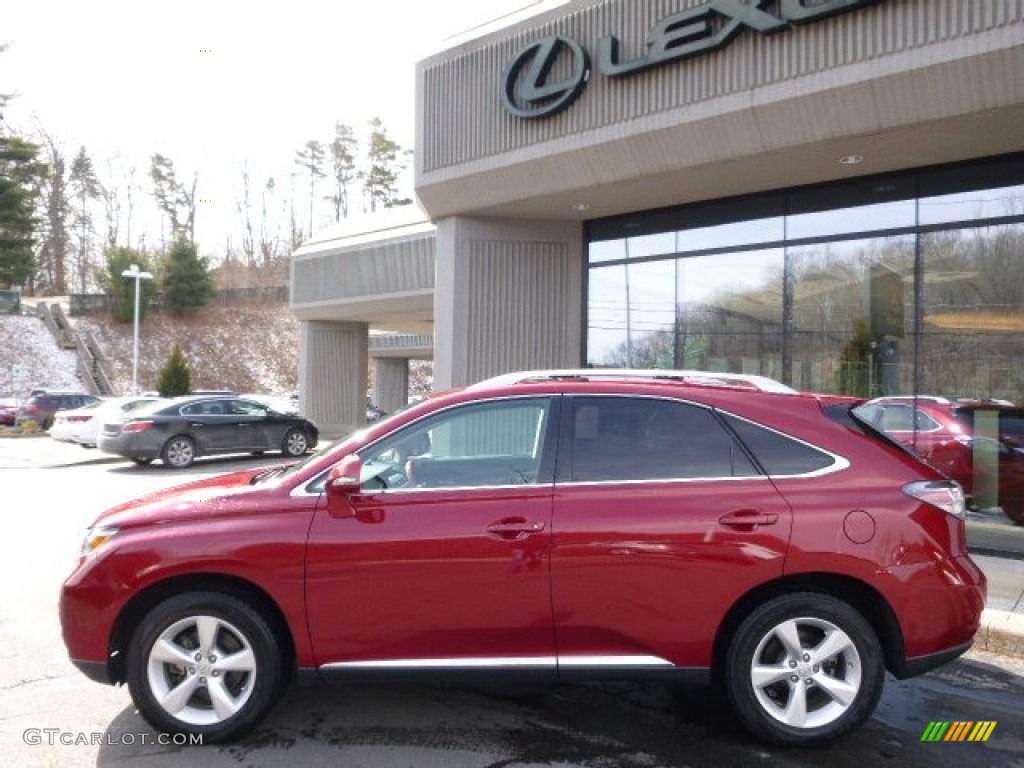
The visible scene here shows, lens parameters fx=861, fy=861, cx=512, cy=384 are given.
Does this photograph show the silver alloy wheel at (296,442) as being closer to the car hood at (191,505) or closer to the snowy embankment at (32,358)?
the car hood at (191,505)

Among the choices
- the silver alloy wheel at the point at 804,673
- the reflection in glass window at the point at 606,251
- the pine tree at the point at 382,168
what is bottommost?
the silver alloy wheel at the point at 804,673

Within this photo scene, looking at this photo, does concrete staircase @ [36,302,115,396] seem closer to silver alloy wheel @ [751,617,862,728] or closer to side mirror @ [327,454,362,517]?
side mirror @ [327,454,362,517]

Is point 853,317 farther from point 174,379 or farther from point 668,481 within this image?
point 174,379

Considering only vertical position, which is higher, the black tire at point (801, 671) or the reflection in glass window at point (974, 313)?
the reflection in glass window at point (974, 313)

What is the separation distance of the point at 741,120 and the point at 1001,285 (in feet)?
10.5

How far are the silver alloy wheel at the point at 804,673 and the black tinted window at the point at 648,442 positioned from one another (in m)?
0.77

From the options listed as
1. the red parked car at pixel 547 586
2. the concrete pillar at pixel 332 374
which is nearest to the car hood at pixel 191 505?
the red parked car at pixel 547 586

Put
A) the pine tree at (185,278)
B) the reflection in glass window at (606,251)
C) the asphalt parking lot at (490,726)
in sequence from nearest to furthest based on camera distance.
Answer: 1. the asphalt parking lot at (490,726)
2. the reflection in glass window at (606,251)
3. the pine tree at (185,278)

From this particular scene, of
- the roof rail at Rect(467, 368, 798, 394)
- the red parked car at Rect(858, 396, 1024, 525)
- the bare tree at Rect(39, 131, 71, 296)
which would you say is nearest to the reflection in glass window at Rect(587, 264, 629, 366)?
the red parked car at Rect(858, 396, 1024, 525)

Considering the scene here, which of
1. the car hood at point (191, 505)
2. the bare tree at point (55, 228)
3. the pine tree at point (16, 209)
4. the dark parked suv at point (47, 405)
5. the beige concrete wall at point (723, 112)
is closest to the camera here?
the car hood at point (191, 505)

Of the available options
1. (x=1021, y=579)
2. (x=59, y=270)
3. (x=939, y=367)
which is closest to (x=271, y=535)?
(x=1021, y=579)

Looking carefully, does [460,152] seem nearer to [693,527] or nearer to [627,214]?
[627,214]

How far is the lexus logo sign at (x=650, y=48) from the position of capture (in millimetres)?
8188

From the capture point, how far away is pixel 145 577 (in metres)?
3.81
